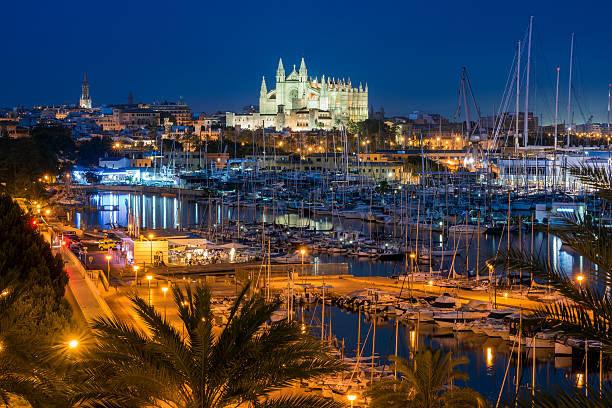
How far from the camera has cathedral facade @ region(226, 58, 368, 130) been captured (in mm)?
105000

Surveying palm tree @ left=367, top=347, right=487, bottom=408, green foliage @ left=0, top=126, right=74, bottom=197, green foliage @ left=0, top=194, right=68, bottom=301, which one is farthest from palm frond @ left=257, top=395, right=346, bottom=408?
green foliage @ left=0, top=126, right=74, bottom=197

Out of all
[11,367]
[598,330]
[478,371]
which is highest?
[598,330]

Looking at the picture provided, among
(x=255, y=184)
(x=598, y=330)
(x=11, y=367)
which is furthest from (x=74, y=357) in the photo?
(x=255, y=184)

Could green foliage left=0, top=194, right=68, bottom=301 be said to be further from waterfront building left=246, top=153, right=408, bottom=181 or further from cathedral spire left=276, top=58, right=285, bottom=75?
cathedral spire left=276, top=58, right=285, bottom=75

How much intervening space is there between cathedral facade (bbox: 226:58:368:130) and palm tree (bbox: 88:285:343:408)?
98.5 m

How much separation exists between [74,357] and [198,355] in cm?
197

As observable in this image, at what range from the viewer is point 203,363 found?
18.1 ft

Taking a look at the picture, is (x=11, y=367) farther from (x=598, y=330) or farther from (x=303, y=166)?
(x=303, y=166)

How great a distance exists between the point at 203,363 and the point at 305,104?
104 metres

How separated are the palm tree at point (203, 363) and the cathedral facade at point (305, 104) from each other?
323 feet

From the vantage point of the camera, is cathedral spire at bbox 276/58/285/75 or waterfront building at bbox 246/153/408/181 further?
cathedral spire at bbox 276/58/285/75

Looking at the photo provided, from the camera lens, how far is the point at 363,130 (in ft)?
318

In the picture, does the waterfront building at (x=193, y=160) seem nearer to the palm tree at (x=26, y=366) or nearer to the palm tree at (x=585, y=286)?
the palm tree at (x=26, y=366)

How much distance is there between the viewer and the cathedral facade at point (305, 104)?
344ft
